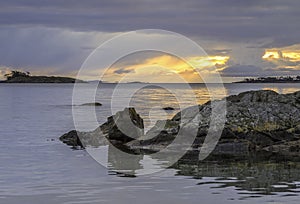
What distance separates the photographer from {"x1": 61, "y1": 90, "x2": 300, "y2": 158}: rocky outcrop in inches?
1037

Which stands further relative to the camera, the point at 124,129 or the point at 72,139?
the point at 72,139

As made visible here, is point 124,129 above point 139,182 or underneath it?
above

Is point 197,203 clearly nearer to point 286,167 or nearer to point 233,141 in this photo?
point 286,167

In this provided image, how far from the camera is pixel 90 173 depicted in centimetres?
2158

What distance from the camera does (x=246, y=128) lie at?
26688 mm

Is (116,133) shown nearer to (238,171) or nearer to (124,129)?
(124,129)

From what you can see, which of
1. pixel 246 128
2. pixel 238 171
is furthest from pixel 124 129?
pixel 238 171

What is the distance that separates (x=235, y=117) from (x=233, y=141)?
117 cm

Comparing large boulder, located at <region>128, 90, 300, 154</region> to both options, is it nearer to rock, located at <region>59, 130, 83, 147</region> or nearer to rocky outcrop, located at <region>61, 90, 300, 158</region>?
rocky outcrop, located at <region>61, 90, 300, 158</region>

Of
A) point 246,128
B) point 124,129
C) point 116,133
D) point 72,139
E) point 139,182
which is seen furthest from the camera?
point 72,139

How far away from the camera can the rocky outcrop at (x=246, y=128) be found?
2634cm

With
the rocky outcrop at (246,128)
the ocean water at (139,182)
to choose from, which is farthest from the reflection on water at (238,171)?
the rocky outcrop at (246,128)

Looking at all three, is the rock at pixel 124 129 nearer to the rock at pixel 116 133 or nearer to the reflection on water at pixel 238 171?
the rock at pixel 116 133

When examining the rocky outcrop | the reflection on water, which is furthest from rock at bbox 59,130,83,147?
the reflection on water
